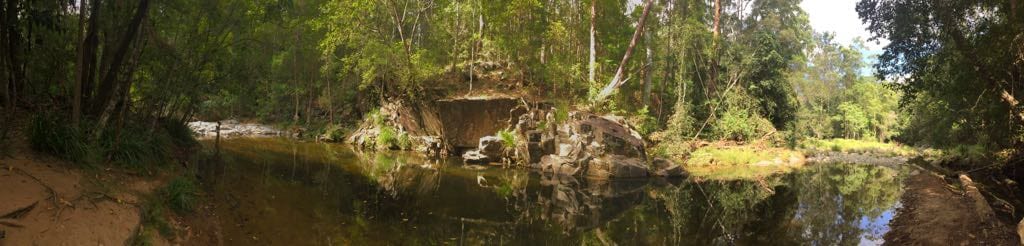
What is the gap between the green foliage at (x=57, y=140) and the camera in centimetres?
713

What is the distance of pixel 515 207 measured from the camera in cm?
1245

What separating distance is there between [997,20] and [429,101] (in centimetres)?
2248

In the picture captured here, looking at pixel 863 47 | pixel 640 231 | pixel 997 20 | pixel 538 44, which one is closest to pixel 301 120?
pixel 538 44

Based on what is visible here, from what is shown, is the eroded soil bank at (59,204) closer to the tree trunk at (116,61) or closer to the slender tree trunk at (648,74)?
the tree trunk at (116,61)

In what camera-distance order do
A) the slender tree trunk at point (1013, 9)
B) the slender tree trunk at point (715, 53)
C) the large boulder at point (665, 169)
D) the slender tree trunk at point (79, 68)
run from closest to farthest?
the slender tree trunk at point (79, 68) → the slender tree trunk at point (1013, 9) → the large boulder at point (665, 169) → the slender tree trunk at point (715, 53)

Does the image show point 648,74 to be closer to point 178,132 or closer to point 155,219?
point 178,132

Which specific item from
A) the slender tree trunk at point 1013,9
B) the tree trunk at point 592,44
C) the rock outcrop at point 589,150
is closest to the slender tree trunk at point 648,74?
the tree trunk at point 592,44

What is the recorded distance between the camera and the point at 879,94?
58.1m

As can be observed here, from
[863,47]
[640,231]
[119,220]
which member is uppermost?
[863,47]

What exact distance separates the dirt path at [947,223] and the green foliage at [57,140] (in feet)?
42.4

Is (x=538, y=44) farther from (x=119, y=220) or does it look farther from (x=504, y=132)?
(x=119, y=220)

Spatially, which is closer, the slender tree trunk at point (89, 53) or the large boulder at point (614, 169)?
the slender tree trunk at point (89, 53)

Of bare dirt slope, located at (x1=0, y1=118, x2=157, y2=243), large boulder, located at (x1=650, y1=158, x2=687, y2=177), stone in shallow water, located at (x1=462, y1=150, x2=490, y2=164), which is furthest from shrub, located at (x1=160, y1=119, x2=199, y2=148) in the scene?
large boulder, located at (x1=650, y1=158, x2=687, y2=177)

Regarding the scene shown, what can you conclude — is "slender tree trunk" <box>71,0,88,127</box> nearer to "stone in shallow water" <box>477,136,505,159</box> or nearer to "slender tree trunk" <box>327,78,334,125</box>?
"stone in shallow water" <box>477,136,505,159</box>
